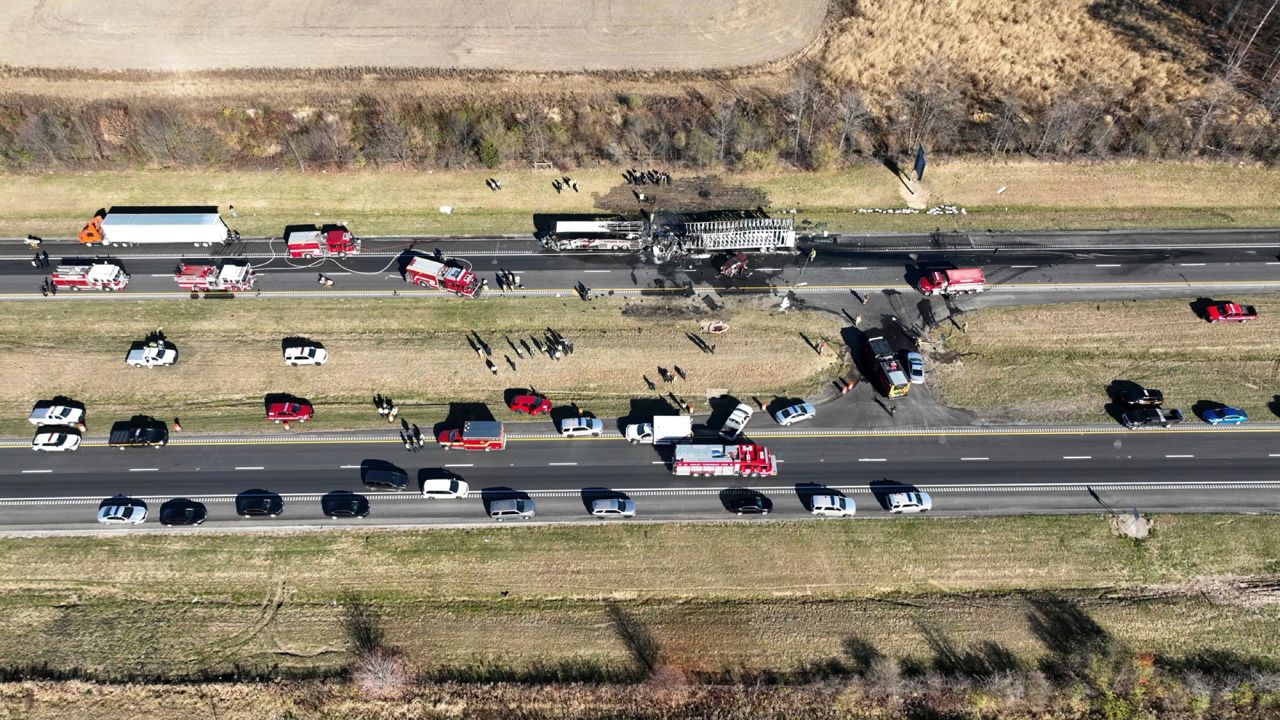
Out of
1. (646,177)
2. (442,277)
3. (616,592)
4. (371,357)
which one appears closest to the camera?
(616,592)

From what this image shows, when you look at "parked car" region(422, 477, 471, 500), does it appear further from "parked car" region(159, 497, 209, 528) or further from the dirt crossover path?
the dirt crossover path

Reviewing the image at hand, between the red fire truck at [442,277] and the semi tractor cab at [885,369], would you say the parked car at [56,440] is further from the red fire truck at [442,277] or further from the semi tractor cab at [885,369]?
the semi tractor cab at [885,369]

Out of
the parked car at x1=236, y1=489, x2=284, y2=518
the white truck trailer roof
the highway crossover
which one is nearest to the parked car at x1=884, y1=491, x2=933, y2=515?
the highway crossover

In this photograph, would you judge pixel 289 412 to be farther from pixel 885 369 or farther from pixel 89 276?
pixel 885 369

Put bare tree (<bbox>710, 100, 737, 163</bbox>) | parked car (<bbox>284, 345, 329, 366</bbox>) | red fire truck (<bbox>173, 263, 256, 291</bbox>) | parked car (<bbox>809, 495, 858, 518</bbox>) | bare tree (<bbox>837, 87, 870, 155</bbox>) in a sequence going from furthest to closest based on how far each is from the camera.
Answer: bare tree (<bbox>837, 87, 870, 155</bbox>), bare tree (<bbox>710, 100, 737, 163</bbox>), red fire truck (<bbox>173, 263, 256, 291</bbox>), parked car (<bbox>284, 345, 329, 366</bbox>), parked car (<bbox>809, 495, 858, 518</bbox>)

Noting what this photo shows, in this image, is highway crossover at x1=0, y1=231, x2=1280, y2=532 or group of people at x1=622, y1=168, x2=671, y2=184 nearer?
highway crossover at x1=0, y1=231, x2=1280, y2=532

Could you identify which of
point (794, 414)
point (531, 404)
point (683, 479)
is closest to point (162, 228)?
point (531, 404)
